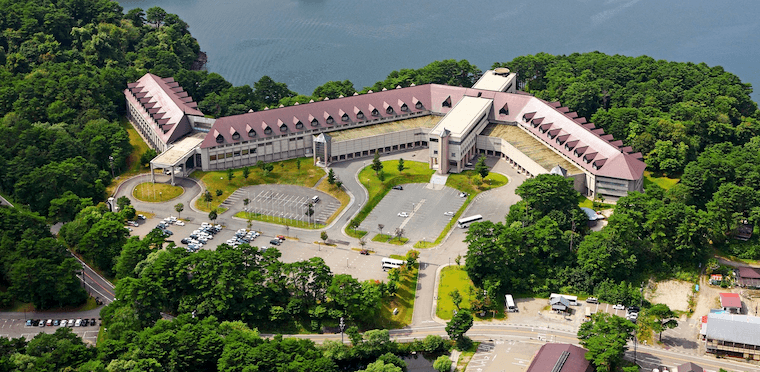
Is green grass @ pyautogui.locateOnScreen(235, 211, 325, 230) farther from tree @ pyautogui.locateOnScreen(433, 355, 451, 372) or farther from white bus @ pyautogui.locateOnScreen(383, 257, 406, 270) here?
tree @ pyautogui.locateOnScreen(433, 355, 451, 372)

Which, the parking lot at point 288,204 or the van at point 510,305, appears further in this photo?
the parking lot at point 288,204

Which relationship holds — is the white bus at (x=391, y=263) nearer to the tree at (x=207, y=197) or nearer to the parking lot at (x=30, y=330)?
the tree at (x=207, y=197)

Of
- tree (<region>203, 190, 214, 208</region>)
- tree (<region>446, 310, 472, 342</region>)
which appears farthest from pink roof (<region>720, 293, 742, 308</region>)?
tree (<region>203, 190, 214, 208</region>)

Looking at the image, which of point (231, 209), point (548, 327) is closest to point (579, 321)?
point (548, 327)

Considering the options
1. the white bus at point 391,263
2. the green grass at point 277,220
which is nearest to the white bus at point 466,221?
the white bus at point 391,263

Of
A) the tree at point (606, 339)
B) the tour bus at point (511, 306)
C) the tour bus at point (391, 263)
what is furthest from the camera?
the tour bus at point (391, 263)

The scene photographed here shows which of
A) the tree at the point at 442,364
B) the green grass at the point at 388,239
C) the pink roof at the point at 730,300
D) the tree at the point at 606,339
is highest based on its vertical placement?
the green grass at the point at 388,239

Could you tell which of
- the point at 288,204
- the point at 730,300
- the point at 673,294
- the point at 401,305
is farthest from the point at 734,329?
the point at 288,204
